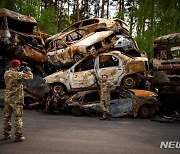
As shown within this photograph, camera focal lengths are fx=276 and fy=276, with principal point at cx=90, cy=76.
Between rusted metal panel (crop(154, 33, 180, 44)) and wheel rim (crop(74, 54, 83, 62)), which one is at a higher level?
rusted metal panel (crop(154, 33, 180, 44))

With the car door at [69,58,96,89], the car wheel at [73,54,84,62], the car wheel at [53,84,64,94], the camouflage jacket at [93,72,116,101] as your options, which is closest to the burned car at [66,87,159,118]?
the camouflage jacket at [93,72,116,101]

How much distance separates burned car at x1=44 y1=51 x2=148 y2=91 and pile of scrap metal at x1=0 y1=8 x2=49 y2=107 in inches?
37.4

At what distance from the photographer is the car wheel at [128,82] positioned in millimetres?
11523

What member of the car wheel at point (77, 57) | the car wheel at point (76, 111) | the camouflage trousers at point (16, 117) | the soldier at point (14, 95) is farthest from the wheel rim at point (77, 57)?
the camouflage trousers at point (16, 117)

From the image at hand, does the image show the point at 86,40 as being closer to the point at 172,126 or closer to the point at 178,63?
the point at 178,63

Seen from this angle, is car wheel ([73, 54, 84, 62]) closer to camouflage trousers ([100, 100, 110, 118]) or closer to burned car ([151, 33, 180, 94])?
burned car ([151, 33, 180, 94])

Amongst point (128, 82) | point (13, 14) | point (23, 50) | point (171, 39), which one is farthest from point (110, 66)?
point (13, 14)

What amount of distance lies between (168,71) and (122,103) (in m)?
2.14

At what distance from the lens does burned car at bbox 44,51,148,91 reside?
37.8 feet

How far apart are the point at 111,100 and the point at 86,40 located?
400cm

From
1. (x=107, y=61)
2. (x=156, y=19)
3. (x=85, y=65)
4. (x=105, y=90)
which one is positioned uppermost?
(x=156, y=19)

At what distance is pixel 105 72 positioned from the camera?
11562 mm

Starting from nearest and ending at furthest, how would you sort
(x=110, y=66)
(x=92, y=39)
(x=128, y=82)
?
(x=128, y=82) < (x=110, y=66) < (x=92, y=39)

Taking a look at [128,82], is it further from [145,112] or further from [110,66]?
[145,112]
